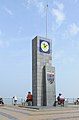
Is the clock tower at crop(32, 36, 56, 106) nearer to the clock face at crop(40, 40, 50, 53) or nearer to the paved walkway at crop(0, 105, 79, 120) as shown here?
the clock face at crop(40, 40, 50, 53)

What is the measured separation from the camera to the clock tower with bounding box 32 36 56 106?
71.9ft

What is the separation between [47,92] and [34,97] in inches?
55.6

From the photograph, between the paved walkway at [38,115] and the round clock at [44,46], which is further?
the round clock at [44,46]

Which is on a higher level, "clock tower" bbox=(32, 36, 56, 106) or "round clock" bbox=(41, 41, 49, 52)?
"round clock" bbox=(41, 41, 49, 52)

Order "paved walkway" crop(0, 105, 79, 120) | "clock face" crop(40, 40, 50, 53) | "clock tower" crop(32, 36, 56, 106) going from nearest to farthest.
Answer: "paved walkway" crop(0, 105, 79, 120)
"clock tower" crop(32, 36, 56, 106)
"clock face" crop(40, 40, 50, 53)

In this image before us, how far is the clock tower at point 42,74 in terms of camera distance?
21.9 meters

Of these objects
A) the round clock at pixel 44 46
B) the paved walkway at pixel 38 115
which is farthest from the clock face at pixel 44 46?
the paved walkway at pixel 38 115

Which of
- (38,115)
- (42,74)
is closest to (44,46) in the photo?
(42,74)

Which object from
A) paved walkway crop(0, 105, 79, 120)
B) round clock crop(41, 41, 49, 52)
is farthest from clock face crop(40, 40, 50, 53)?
paved walkway crop(0, 105, 79, 120)

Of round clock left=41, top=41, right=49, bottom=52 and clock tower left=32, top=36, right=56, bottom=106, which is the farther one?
round clock left=41, top=41, right=49, bottom=52

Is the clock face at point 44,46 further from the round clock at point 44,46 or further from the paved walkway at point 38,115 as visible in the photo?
the paved walkway at point 38,115

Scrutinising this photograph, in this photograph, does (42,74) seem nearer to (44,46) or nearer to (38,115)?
(44,46)

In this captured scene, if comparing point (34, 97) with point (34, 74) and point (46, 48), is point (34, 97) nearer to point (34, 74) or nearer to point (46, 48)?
point (34, 74)

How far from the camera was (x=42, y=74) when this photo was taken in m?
22.5
